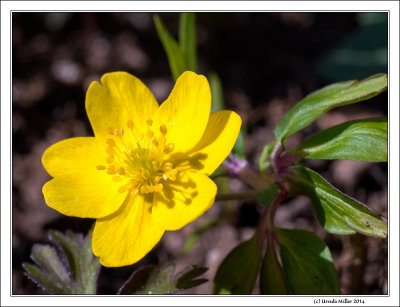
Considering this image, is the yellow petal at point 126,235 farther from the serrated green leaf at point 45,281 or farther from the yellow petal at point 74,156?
the serrated green leaf at point 45,281

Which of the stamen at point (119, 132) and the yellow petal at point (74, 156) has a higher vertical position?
the stamen at point (119, 132)

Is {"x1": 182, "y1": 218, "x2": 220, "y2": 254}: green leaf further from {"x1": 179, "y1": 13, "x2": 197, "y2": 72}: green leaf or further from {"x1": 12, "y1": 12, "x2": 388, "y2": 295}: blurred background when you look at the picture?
{"x1": 179, "y1": 13, "x2": 197, "y2": 72}: green leaf

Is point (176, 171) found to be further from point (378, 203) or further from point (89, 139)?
point (378, 203)

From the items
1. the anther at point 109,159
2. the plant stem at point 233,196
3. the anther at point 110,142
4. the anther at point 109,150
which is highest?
the anther at point 110,142

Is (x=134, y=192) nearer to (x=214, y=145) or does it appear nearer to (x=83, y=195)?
(x=83, y=195)

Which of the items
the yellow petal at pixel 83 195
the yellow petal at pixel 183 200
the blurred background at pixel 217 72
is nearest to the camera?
the yellow petal at pixel 183 200

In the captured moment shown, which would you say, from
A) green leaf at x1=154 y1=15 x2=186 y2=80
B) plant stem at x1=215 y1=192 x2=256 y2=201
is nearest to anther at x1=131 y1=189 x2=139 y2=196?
plant stem at x1=215 y1=192 x2=256 y2=201

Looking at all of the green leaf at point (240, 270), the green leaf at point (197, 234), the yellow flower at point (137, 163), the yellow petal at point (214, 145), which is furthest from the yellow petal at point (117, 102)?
the green leaf at point (197, 234)
